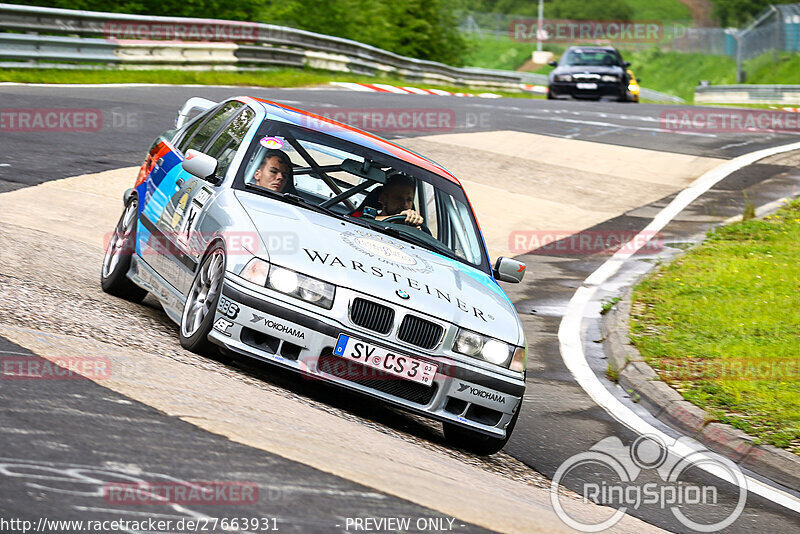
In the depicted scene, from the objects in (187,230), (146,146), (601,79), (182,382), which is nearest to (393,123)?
(146,146)

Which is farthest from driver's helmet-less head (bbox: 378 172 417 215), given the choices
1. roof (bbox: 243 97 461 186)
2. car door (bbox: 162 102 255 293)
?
car door (bbox: 162 102 255 293)

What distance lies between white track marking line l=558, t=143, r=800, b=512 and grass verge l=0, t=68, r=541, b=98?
450 inches

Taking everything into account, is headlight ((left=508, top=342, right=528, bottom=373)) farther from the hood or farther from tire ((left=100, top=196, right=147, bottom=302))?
tire ((left=100, top=196, right=147, bottom=302))

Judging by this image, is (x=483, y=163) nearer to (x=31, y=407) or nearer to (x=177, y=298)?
(x=177, y=298)

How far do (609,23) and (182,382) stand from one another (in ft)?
378

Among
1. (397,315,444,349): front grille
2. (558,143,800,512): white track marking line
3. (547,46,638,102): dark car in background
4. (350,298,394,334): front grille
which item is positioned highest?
(350,298,394,334): front grille

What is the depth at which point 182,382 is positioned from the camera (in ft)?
18.0

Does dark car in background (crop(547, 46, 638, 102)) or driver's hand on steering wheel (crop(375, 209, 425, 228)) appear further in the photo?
dark car in background (crop(547, 46, 638, 102))

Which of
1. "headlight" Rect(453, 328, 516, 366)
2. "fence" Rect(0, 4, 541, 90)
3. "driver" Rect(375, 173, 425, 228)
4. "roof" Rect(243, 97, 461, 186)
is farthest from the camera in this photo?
"fence" Rect(0, 4, 541, 90)

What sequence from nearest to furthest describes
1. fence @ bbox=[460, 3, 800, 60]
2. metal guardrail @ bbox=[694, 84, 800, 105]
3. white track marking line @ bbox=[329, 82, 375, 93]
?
white track marking line @ bbox=[329, 82, 375, 93] → metal guardrail @ bbox=[694, 84, 800, 105] → fence @ bbox=[460, 3, 800, 60]

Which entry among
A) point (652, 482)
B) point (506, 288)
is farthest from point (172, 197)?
point (506, 288)

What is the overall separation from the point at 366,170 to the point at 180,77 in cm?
1729

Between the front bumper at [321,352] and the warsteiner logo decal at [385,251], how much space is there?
612 millimetres

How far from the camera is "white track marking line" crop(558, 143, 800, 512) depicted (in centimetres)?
665
